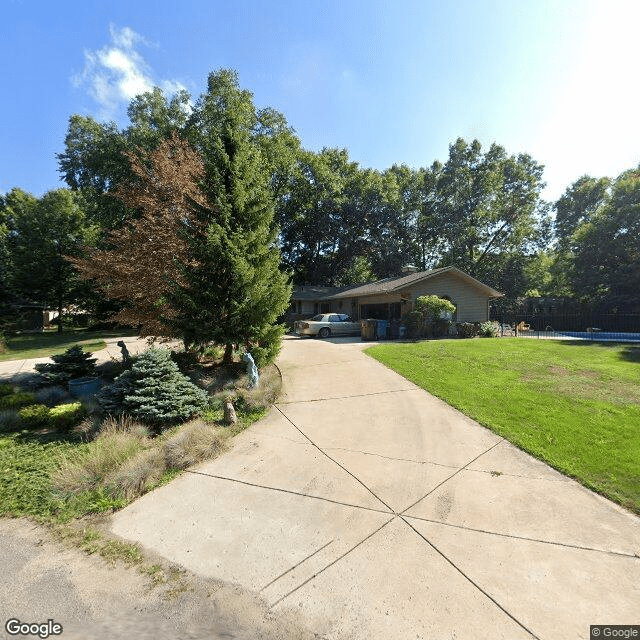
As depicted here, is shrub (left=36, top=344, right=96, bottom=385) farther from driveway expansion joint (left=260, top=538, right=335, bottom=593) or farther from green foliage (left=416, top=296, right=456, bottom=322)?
green foliage (left=416, top=296, right=456, bottom=322)

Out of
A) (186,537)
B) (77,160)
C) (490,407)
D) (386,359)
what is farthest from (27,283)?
(490,407)

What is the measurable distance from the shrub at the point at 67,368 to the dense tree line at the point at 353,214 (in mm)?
6139

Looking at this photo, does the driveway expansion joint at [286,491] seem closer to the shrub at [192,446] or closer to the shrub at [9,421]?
the shrub at [192,446]

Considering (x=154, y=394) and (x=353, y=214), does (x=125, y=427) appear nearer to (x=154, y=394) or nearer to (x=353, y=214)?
(x=154, y=394)

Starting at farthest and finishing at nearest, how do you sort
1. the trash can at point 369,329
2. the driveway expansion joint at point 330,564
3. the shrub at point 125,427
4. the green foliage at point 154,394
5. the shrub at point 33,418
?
the trash can at point 369,329
the shrub at point 33,418
the green foliage at point 154,394
the shrub at point 125,427
the driveway expansion joint at point 330,564

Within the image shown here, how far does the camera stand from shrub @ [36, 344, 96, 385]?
9.52 m

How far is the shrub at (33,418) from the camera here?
24.1 feet

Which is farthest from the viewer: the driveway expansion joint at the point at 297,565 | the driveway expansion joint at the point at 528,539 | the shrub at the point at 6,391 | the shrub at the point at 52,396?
the shrub at the point at 6,391

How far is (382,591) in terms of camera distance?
2.92m

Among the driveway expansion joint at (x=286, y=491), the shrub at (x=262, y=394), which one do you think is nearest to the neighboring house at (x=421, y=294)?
the shrub at (x=262, y=394)

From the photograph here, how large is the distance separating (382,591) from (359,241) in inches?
1396

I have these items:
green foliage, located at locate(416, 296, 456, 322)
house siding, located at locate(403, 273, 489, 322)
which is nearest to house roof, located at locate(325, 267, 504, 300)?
house siding, located at locate(403, 273, 489, 322)

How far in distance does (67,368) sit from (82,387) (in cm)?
135

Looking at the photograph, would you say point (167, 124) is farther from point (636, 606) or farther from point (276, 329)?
point (636, 606)
